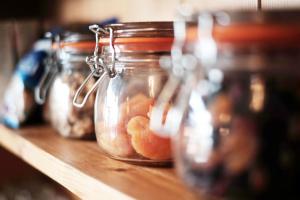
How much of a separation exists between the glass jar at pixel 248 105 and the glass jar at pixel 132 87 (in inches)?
6.5

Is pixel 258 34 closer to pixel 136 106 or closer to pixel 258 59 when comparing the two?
pixel 258 59

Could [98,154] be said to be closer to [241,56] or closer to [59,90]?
[59,90]

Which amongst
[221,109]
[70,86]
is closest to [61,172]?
[70,86]

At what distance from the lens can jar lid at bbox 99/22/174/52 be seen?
0.57 m

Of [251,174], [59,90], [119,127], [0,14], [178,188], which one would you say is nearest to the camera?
[251,174]

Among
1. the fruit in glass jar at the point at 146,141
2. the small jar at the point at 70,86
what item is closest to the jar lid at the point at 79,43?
the small jar at the point at 70,86

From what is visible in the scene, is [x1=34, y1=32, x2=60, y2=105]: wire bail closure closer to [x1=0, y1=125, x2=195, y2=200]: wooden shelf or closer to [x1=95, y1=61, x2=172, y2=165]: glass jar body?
[x1=0, y1=125, x2=195, y2=200]: wooden shelf

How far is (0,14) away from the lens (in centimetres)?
138

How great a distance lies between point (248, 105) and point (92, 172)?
0.84 ft

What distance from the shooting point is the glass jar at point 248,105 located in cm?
36

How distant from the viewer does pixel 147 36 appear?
0.57 meters

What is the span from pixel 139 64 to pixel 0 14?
0.91m

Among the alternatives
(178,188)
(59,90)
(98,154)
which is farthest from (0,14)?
(178,188)

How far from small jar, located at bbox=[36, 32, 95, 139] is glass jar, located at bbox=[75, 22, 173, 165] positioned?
0.42ft
